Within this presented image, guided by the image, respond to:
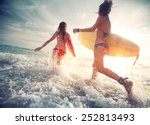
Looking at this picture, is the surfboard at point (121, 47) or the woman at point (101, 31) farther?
the surfboard at point (121, 47)

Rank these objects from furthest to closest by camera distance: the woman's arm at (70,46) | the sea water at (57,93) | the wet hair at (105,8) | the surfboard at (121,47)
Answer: the woman's arm at (70,46) < the surfboard at (121,47) < the wet hair at (105,8) < the sea water at (57,93)

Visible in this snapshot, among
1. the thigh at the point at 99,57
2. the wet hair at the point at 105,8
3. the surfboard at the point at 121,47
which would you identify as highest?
the wet hair at the point at 105,8

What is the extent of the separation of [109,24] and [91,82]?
5.71 ft

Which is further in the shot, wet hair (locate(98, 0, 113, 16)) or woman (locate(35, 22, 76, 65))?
woman (locate(35, 22, 76, 65))

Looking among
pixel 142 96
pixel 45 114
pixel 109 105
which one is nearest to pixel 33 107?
pixel 45 114

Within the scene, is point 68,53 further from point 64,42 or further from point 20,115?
point 20,115

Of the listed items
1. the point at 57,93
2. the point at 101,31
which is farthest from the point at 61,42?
the point at 57,93

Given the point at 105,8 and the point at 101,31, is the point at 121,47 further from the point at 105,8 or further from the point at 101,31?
the point at 105,8

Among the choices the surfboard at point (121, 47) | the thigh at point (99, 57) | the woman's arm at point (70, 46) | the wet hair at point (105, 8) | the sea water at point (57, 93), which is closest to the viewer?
the sea water at point (57, 93)

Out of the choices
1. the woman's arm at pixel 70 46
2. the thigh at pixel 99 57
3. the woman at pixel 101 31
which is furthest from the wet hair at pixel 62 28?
the thigh at pixel 99 57

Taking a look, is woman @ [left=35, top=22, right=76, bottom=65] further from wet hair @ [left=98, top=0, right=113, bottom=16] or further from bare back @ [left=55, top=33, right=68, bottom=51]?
wet hair @ [left=98, top=0, right=113, bottom=16]

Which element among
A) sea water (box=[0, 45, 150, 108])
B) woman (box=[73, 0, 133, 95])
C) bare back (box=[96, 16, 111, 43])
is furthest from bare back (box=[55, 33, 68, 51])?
bare back (box=[96, 16, 111, 43])

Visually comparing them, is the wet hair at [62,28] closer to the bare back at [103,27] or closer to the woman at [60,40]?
the woman at [60,40]

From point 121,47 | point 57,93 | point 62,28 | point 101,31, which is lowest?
point 57,93
